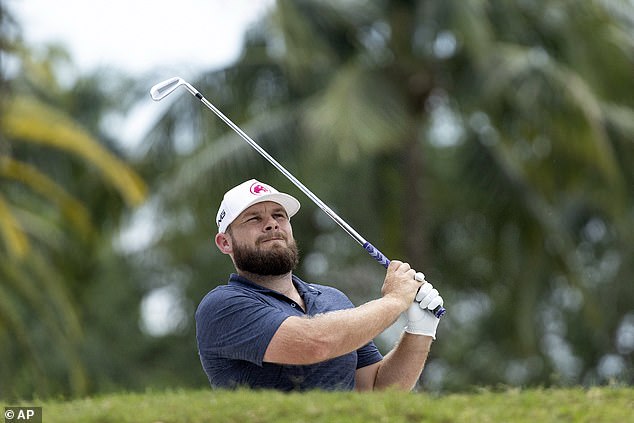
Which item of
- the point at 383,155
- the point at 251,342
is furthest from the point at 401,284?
the point at 383,155

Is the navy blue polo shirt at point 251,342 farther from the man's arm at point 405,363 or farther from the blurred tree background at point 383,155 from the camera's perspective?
the blurred tree background at point 383,155

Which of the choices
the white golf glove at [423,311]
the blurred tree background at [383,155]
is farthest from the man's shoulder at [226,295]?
the blurred tree background at [383,155]

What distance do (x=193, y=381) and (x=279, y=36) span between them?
1137cm

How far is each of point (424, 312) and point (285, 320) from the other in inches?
27.7

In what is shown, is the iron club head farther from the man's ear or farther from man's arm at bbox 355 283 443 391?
man's arm at bbox 355 283 443 391

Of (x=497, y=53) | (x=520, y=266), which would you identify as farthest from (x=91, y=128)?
(x=497, y=53)

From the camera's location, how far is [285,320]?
5230 mm

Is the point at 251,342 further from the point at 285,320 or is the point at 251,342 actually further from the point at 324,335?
the point at 324,335

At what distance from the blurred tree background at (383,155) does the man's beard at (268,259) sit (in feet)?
29.0

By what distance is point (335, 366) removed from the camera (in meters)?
5.56

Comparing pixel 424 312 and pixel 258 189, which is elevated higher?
pixel 258 189

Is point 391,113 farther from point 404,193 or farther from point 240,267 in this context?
point 240,267

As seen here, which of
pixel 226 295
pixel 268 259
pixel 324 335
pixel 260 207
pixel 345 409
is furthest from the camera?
pixel 260 207

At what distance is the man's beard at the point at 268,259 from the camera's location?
561 centimetres
